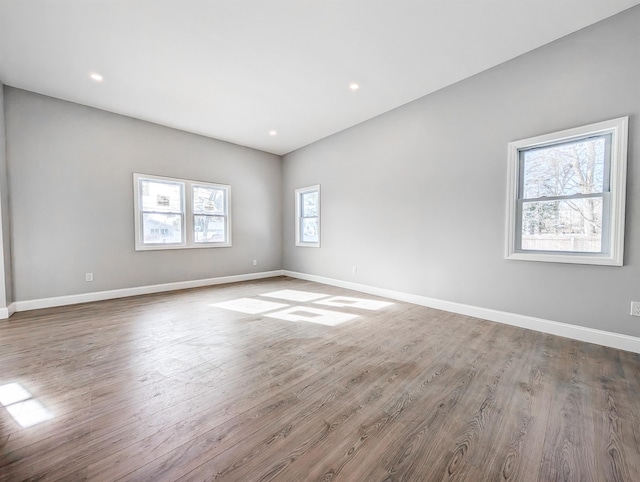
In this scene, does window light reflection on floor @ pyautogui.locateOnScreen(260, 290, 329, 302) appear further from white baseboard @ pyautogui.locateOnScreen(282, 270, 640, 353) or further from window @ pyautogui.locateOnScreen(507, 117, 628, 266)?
window @ pyautogui.locateOnScreen(507, 117, 628, 266)

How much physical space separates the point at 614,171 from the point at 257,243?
5.85 meters

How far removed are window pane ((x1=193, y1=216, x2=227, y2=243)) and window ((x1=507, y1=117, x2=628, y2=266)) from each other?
519 centimetres

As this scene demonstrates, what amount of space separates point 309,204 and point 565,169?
4.44 metres

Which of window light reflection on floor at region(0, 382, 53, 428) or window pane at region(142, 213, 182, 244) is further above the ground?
window pane at region(142, 213, 182, 244)

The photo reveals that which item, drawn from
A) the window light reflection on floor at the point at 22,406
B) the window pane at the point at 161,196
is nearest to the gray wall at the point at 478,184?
the window pane at the point at 161,196

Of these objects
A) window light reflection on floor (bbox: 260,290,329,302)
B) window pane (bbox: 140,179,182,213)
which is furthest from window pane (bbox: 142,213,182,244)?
window light reflection on floor (bbox: 260,290,329,302)

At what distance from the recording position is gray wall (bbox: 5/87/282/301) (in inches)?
144

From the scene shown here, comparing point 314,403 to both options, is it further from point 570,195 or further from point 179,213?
point 179,213

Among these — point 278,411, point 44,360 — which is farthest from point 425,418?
point 44,360

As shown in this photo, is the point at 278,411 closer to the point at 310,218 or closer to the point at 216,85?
the point at 216,85

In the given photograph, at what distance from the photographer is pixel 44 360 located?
226cm

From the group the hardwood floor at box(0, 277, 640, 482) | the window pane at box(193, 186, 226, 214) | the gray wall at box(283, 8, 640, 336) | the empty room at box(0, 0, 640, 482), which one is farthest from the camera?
the window pane at box(193, 186, 226, 214)

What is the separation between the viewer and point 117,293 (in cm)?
440

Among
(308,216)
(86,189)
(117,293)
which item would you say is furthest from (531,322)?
(86,189)
